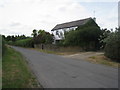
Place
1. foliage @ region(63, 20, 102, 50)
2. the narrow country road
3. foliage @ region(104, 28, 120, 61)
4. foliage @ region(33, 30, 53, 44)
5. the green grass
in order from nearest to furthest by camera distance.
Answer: the green grass
the narrow country road
foliage @ region(104, 28, 120, 61)
foliage @ region(63, 20, 102, 50)
foliage @ region(33, 30, 53, 44)

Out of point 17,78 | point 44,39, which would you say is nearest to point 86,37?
point 17,78

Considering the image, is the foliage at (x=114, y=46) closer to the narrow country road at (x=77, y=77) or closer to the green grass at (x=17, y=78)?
the narrow country road at (x=77, y=77)

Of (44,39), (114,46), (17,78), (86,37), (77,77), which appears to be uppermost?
(44,39)

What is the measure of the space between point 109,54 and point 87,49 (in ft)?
30.5

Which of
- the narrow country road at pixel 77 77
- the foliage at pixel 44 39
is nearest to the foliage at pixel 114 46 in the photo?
the narrow country road at pixel 77 77

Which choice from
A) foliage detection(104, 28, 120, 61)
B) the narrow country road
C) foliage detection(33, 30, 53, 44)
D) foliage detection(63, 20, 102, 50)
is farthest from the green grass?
foliage detection(33, 30, 53, 44)

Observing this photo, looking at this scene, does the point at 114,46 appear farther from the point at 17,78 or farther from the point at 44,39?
the point at 44,39

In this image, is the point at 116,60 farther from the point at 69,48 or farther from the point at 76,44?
the point at 69,48

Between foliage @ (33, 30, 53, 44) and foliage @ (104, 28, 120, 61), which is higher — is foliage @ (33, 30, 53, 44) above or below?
above

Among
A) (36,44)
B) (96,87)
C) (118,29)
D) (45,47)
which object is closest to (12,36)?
(36,44)

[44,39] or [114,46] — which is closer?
[114,46]

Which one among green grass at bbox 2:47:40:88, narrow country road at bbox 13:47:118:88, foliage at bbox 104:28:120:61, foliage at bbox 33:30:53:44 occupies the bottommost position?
narrow country road at bbox 13:47:118:88

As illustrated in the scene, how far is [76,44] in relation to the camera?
22.2 metres

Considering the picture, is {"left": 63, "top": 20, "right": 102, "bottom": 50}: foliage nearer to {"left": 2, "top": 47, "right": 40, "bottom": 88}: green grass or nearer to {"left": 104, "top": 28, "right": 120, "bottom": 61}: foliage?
{"left": 104, "top": 28, "right": 120, "bottom": 61}: foliage
